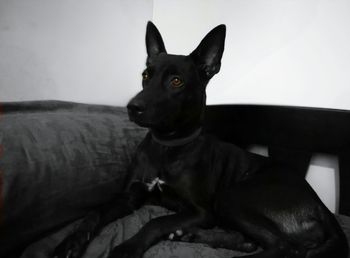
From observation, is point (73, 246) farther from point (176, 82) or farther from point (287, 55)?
point (287, 55)

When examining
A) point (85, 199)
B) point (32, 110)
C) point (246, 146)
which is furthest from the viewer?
point (246, 146)

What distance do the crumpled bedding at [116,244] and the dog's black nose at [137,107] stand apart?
1.50 ft

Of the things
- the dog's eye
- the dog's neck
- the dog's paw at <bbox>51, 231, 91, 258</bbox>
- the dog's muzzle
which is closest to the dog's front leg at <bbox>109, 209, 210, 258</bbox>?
the dog's paw at <bbox>51, 231, 91, 258</bbox>

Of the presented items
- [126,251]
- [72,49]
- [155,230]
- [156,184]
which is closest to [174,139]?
[156,184]

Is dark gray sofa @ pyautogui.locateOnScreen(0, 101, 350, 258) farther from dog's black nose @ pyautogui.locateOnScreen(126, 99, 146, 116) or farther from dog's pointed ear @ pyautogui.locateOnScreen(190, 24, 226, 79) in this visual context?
dog's pointed ear @ pyautogui.locateOnScreen(190, 24, 226, 79)

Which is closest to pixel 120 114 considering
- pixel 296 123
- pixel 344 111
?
pixel 296 123

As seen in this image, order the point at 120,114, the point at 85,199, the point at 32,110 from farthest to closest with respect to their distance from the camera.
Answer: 1. the point at 120,114
2. the point at 32,110
3. the point at 85,199

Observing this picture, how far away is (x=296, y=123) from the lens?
161cm

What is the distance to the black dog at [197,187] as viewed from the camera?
1.09 metres

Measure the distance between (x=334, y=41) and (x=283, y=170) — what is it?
75 cm

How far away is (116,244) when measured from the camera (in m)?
1.09

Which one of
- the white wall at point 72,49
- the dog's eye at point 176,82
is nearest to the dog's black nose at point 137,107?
the dog's eye at point 176,82

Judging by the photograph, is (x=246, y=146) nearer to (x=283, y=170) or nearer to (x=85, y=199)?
(x=283, y=170)

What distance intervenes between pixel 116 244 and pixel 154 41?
0.92 m
